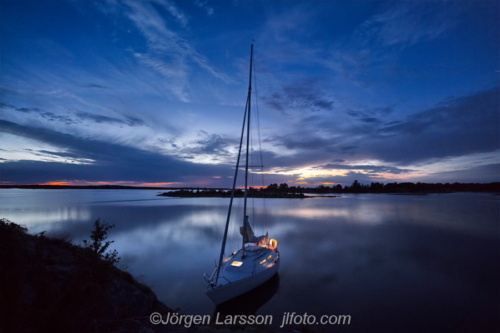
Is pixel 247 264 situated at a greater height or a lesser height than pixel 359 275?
greater

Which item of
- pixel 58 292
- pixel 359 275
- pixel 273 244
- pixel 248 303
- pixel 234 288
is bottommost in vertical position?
pixel 359 275

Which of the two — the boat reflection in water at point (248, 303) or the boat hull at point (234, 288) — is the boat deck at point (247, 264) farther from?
the boat reflection in water at point (248, 303)

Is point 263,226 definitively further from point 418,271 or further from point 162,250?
point 418,271

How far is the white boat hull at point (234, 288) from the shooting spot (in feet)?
28.9

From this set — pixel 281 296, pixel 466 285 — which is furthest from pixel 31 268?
pixel 466 285

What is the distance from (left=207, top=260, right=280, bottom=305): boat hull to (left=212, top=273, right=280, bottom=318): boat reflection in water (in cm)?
50

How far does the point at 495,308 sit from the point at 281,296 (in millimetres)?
9282

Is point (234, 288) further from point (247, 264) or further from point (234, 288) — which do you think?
point (247, 264)

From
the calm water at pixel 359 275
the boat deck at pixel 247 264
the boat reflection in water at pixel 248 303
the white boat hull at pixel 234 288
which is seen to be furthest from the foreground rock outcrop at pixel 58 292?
the calm water at pixel 359 275

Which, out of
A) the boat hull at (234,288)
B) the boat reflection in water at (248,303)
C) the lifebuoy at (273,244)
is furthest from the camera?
the lifebuoy at (273,244)

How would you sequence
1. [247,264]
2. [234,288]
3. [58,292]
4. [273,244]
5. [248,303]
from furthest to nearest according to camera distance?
[273,244], [247,264], [248,303], [234,288], [58,292]

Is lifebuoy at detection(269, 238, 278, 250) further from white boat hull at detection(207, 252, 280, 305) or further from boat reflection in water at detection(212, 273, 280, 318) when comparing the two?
white boat hull at detection(207, 252, 280, 305)

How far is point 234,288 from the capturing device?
9.35 metres

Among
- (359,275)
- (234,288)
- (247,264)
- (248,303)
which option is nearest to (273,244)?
(247,264)
